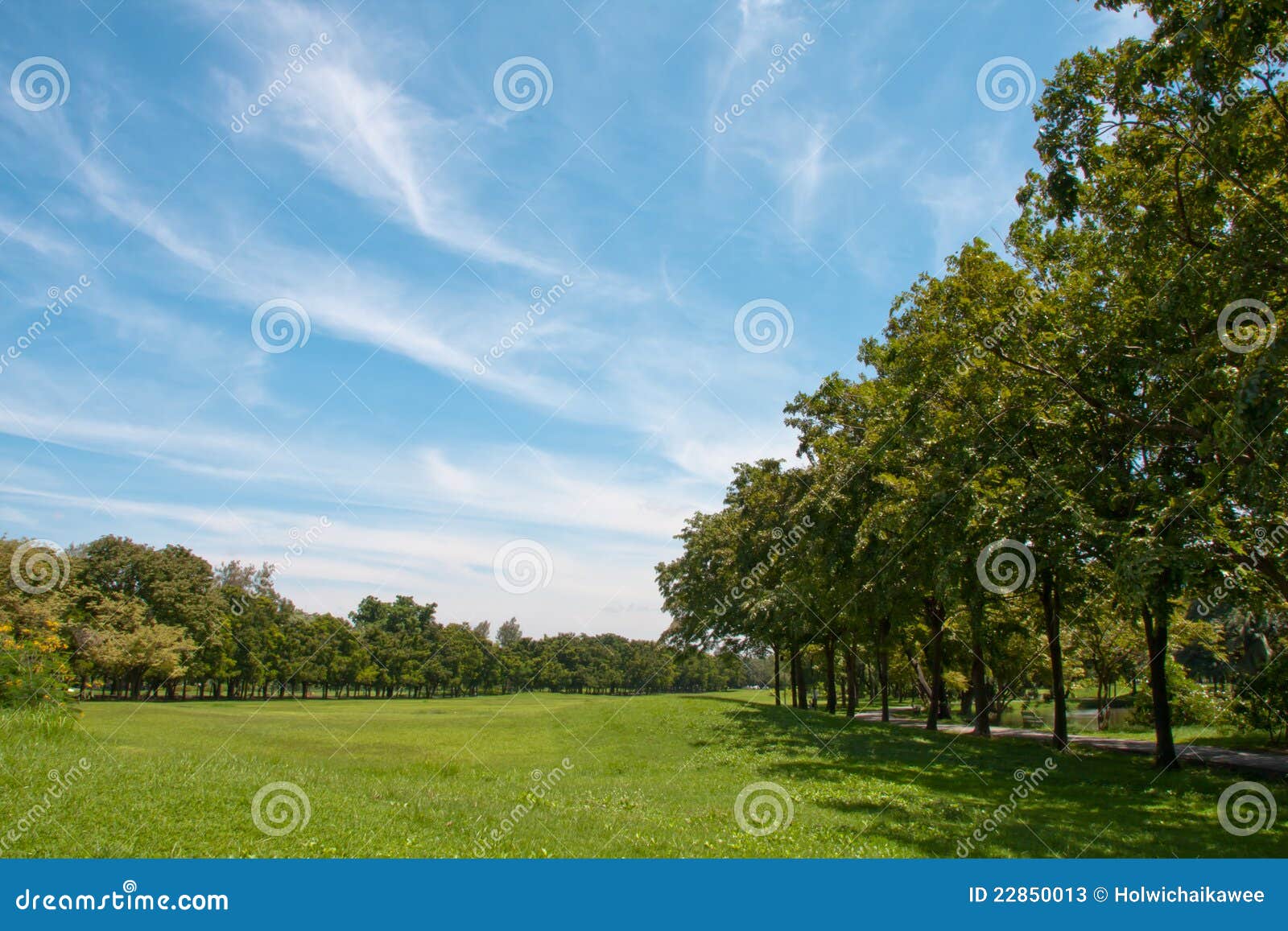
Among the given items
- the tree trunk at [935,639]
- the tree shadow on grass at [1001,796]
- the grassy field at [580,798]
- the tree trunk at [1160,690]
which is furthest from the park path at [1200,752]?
the tree trunk at [1160,690]

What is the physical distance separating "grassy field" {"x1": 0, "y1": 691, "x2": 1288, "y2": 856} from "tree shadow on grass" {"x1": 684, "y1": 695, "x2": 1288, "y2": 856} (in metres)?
0.09

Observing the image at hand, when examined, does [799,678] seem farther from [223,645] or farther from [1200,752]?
[223,645]

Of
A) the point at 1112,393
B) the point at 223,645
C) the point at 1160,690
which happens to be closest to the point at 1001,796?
the point at 1160,690

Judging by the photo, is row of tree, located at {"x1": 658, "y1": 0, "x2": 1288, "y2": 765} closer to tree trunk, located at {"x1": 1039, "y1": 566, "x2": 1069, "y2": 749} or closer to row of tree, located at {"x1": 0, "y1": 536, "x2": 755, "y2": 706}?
tree trunk, located at {"x1": 1039, "y1": 566, "x2": 1069, "y2": 749}

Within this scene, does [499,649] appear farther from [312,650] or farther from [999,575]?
[999,575]

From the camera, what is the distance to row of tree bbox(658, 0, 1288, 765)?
40.2ft

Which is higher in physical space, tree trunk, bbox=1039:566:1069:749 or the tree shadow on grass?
tree trunk, bbox=1039:566:1069:749

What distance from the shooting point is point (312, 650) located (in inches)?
3278

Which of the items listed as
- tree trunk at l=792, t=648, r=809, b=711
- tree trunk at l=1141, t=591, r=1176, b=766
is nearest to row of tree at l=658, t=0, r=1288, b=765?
tree trunk at l=1141, t=591, r=1176, b=766

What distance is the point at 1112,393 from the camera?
60.1 feet

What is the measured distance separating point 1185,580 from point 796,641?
35.9m

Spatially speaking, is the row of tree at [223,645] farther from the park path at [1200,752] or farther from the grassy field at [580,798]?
the park path at [1200,752]

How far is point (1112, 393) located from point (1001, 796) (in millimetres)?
11034

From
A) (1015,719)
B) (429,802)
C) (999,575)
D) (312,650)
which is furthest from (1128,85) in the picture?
(312,650)
